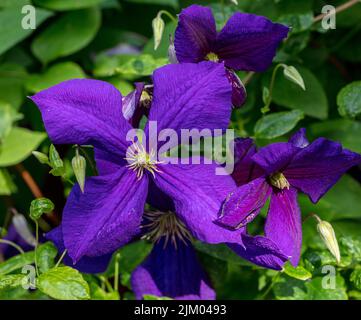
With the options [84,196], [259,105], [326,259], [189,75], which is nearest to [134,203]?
[84,196]

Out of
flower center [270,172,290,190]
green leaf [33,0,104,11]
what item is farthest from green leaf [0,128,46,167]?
flower center [270,172,290,190]

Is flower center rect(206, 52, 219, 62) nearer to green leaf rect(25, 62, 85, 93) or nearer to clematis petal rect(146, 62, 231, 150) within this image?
clematis petal rect(146, 62, 231, 150)

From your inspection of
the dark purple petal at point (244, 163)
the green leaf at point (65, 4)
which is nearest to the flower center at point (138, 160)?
the dark purple petal at point (244, 163)

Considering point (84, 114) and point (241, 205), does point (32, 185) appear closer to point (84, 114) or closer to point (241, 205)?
point (84, 114)

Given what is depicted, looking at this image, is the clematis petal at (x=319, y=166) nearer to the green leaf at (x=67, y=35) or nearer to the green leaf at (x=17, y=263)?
the green leaf at (x=17, y=263)

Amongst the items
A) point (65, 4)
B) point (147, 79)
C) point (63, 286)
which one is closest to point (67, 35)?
point (65, 4)

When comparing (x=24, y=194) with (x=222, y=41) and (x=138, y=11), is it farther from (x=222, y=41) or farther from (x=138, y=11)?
(x=222, y=41)

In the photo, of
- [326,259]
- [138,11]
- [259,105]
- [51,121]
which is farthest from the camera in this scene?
[138,11]
